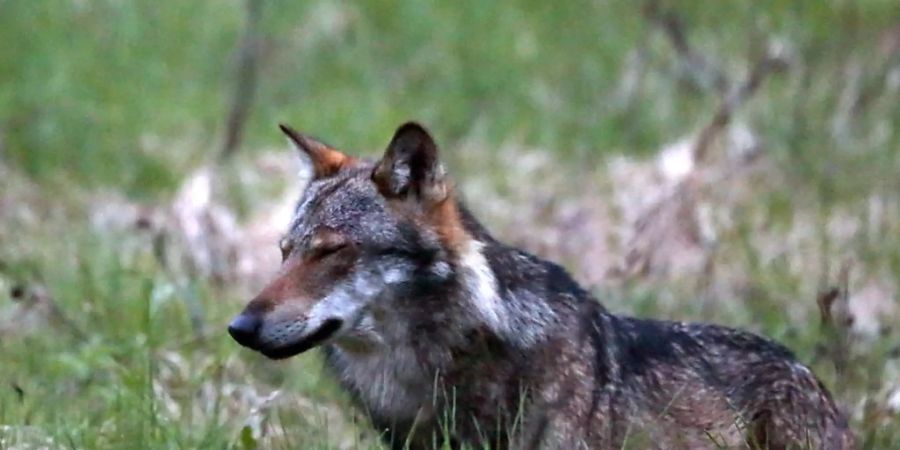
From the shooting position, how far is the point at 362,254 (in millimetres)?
6012

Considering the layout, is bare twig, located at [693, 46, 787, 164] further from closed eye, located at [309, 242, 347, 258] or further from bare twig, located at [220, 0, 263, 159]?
closed eye, located at [309, 242, 347, 258]

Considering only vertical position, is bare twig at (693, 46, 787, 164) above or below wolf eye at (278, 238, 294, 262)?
above

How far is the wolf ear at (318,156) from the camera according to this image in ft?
21.5

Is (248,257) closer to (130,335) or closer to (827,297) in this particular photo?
(130,335)

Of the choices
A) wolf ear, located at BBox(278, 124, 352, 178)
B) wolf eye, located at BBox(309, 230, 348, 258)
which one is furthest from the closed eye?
wolf ear, located at BBox(278, 124, 352, 178)

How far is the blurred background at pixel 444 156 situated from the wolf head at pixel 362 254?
0.44 meters

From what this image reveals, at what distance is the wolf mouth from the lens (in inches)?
230

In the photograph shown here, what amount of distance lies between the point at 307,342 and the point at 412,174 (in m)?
0.72

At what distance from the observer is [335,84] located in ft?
51.9

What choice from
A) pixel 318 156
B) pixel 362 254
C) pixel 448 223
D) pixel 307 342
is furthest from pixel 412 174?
pixel 307 342

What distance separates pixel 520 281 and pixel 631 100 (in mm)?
8337

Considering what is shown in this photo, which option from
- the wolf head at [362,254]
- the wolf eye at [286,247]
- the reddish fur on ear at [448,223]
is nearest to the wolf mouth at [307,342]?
the wolf head at [362,254]

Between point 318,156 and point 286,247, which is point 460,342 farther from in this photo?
point 318,156

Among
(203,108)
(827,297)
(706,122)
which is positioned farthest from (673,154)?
(827,297)
